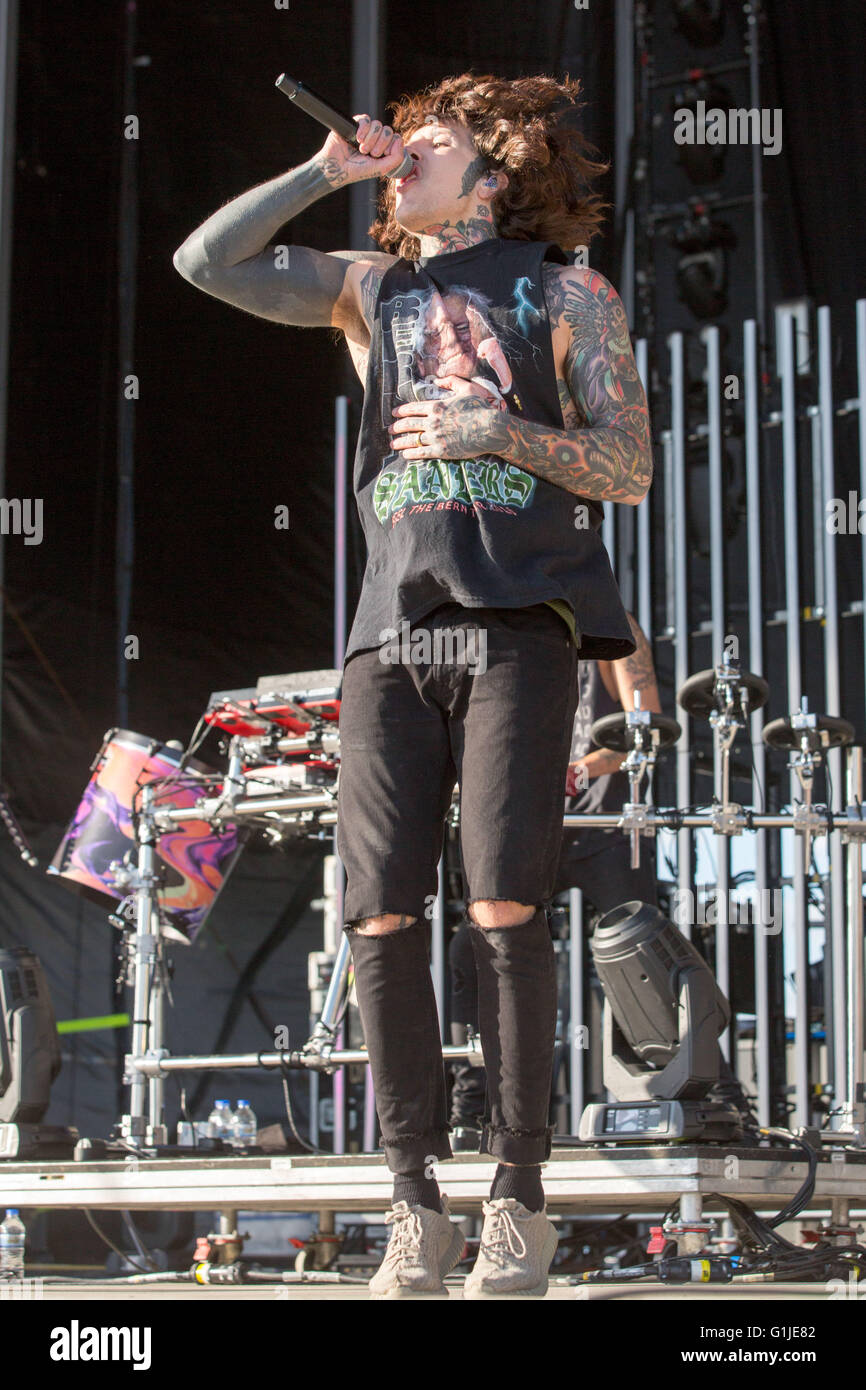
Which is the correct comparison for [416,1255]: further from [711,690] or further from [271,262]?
[711,690]

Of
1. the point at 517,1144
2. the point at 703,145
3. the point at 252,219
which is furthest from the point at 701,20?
the point at 517,1144

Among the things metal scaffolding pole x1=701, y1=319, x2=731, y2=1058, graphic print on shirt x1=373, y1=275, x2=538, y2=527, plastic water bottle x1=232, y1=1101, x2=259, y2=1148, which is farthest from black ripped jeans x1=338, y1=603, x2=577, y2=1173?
metal scaffolding pole x1=701, y1=319, x2=731, y2=1058

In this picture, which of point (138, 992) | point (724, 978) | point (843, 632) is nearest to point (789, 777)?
point (843, 632)

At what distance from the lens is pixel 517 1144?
2.05 m

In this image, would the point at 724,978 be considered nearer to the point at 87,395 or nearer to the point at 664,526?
the point at 664,526

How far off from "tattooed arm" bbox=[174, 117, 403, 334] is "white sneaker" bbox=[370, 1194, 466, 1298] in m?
1.33

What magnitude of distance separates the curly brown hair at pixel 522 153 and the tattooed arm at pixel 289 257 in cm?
14

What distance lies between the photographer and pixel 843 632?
5855 millimetres

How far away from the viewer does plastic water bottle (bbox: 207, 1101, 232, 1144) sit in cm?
498

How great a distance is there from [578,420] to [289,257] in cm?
52

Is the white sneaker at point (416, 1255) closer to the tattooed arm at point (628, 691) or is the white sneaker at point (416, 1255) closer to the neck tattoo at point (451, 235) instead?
the neck tattoo at point (451, 235)
